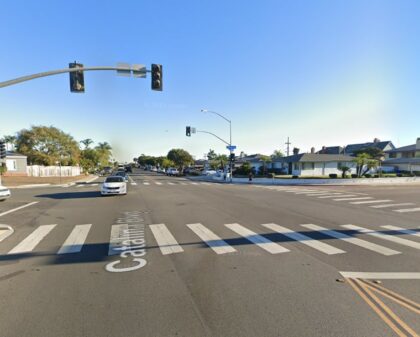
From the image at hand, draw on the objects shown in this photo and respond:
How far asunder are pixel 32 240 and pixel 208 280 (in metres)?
5.81

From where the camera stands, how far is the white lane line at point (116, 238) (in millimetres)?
6465

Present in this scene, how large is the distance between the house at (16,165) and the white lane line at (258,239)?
50009 millimetres

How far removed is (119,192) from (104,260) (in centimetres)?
1358

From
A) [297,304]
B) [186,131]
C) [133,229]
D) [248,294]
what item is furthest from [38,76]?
[186,131]

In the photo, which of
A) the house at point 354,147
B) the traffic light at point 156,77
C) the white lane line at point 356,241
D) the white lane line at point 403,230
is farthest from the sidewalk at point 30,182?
the house at point 354,147

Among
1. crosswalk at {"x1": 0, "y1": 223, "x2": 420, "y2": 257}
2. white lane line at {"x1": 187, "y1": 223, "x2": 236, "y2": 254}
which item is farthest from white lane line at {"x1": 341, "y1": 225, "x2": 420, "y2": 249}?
white lane line at {"x1": 187, "y1": 223, "x2": 236, "y2": 254}

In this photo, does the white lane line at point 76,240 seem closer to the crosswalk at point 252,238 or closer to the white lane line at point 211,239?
the crosswalk at point 252,238

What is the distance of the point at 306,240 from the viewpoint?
7414 mm

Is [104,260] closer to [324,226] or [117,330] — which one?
[117,330]

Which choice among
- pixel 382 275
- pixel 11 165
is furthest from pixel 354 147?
pixel 382 275

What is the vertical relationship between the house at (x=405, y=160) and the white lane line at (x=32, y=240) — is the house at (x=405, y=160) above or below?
above

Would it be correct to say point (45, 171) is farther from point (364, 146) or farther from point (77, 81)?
point (364, 146)

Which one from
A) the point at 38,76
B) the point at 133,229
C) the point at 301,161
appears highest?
the point at 38,76

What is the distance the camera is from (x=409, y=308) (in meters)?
3.83
